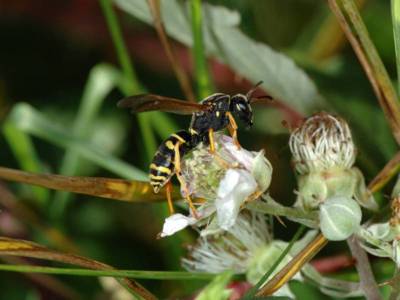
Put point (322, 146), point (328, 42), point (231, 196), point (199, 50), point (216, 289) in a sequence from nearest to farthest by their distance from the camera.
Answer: point (216, 289) → point (231, 196) → point (322, 146) → point (199, 50) → point (328, 42)

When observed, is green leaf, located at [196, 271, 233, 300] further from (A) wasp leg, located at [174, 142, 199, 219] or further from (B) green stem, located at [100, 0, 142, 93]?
(B) green stem, located at [100, 0, 142, 93]

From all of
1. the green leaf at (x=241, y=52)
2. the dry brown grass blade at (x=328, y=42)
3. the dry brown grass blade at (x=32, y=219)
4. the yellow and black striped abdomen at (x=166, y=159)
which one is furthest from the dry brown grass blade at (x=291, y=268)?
the dry brown grass blade at (x=328, y=42)

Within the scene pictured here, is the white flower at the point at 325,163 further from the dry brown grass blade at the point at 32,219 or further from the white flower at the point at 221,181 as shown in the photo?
the dry brown grass blade at the point at 32,219

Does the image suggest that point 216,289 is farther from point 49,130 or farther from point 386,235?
point 49,130

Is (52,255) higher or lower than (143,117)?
lower

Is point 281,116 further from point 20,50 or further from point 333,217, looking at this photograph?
point 333,217

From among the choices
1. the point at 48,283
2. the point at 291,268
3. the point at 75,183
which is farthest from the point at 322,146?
the point at 48,283
